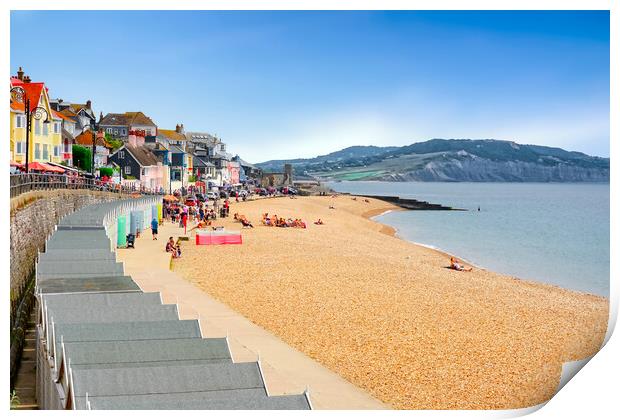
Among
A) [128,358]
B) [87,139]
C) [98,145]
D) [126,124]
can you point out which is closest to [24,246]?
[128,358]

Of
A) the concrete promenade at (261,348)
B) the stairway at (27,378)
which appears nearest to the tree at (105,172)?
the concrete promenade at (261,348)

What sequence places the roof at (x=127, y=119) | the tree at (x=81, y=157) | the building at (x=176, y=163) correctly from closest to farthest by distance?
the tree at (x=81, y=157) → the roof at (x=127, y=119) → the building at (x=176, y=163)

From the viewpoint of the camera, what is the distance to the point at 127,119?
80.6 m

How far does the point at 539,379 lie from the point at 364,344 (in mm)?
3736

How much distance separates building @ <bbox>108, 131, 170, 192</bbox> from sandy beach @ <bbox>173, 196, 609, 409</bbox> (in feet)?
123

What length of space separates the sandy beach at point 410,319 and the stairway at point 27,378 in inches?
206

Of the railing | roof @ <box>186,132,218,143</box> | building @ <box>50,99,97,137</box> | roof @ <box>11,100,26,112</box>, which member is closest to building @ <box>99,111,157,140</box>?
building @ <box>50,99,97,137</box>

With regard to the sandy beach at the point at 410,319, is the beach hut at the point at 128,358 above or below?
above

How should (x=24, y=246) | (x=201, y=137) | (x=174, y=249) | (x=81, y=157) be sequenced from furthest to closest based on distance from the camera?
(x=201, y=137) < (x=81, y=157) < (x=174, y=249) < (x=24, y=246)

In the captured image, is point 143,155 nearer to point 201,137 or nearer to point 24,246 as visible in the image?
point 201,137

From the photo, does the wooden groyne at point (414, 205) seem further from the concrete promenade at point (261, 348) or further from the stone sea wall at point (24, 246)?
the concrete promenade at point (261, 348)

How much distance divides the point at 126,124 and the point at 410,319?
221 ft

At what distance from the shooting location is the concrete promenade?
11.7 m

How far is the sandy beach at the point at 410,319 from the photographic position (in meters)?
13.1
